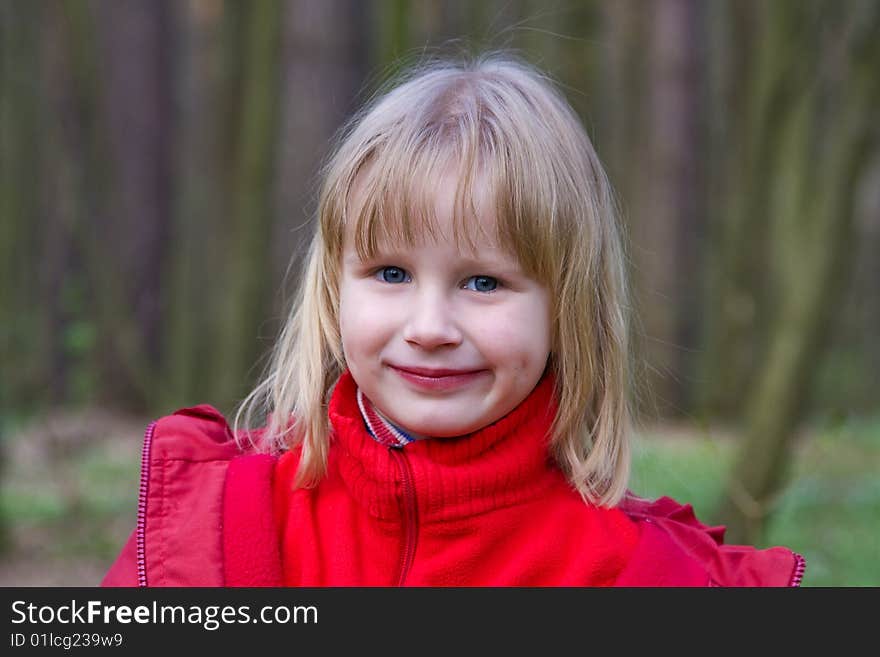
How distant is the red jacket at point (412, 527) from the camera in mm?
2020

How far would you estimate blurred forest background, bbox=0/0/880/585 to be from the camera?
13.9 feet

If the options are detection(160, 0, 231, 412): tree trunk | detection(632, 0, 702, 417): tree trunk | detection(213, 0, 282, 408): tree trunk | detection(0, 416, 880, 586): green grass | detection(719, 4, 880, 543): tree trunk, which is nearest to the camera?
detection(719, 4, 880, 543): tree trunk

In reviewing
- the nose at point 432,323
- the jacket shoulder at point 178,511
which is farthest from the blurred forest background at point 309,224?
the jacket shoulder at point 178,511

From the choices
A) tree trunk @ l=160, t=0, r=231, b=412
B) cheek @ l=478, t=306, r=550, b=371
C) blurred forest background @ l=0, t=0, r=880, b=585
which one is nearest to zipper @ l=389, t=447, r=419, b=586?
cheek @ l=478, t=306, r=550, b=371

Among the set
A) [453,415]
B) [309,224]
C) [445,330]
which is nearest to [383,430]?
[453,415]

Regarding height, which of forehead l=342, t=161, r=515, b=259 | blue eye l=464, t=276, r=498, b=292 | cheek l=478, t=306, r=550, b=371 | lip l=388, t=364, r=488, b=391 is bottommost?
lip l=388, t=364, r=488, b=391

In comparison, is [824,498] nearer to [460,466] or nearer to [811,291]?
[811,291]

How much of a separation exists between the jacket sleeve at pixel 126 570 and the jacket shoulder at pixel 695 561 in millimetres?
863

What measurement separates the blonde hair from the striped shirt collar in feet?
0.37

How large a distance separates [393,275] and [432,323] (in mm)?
144

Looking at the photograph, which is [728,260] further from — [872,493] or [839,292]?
[839,292]

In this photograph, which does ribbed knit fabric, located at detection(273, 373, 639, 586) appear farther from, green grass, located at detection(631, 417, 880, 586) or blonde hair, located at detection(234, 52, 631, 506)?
green grass, located at detection(631, 417, 880, 586)

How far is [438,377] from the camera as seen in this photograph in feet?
6.55
